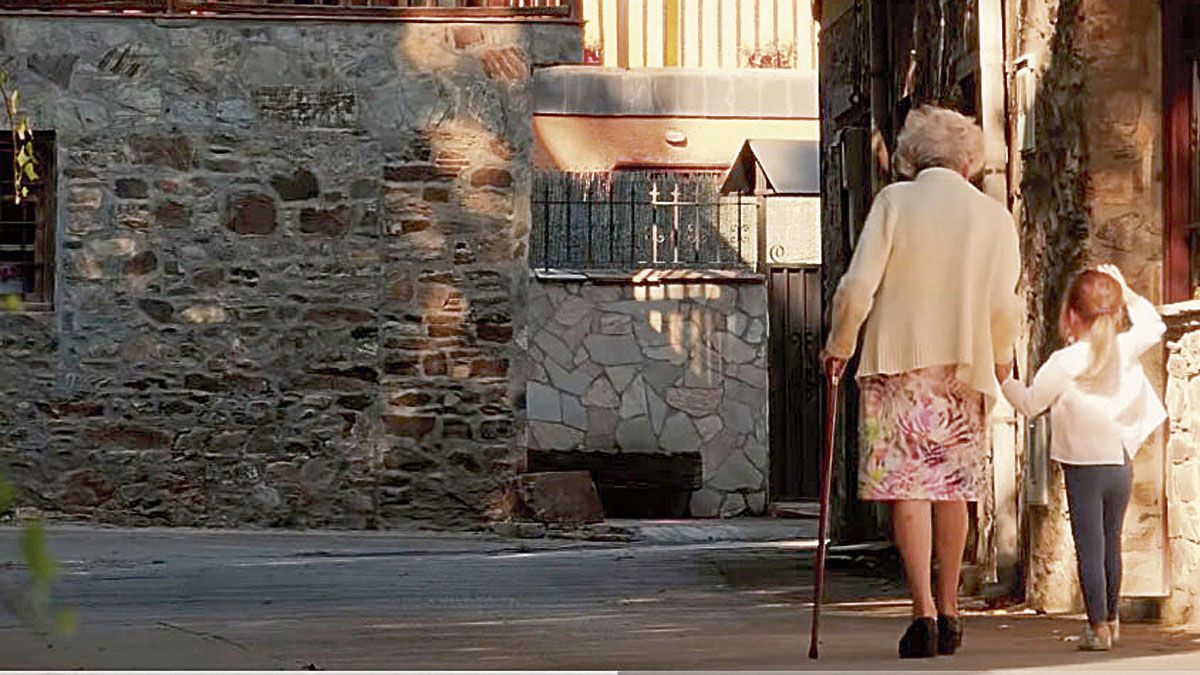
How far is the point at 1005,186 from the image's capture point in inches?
404

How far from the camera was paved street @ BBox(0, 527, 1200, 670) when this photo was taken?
727 centimetres

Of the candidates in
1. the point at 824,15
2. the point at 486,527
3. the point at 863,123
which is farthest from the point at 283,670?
the point at 486,527

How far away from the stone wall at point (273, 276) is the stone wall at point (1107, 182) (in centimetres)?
865

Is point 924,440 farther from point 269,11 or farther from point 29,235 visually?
point 29,235

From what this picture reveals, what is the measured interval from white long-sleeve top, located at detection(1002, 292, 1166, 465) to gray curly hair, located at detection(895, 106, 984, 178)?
2.38ft

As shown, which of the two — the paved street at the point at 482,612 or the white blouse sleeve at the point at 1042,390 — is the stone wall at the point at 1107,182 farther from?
the white blouse sleeve at the point at 1042,390

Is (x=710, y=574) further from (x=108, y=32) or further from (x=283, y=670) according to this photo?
(x=108, y=32)

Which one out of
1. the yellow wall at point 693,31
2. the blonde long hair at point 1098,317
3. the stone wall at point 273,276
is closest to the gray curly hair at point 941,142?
the blonde long hair at point 1098,317

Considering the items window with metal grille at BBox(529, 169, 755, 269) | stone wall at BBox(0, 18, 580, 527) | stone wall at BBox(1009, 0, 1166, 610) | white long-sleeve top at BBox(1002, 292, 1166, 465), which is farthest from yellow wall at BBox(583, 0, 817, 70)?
white long-sleeve top at BBox(1002, 292, 1166, 465)

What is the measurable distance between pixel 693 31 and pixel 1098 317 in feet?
66.8

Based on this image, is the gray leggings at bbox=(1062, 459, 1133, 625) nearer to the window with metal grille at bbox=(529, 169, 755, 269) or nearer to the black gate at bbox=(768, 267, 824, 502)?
the window with metal grille at bbox=(529, 169, 755, 269)

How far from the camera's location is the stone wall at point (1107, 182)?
891cm

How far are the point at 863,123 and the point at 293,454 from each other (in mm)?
5879

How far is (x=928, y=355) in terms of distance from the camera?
7070 mm
